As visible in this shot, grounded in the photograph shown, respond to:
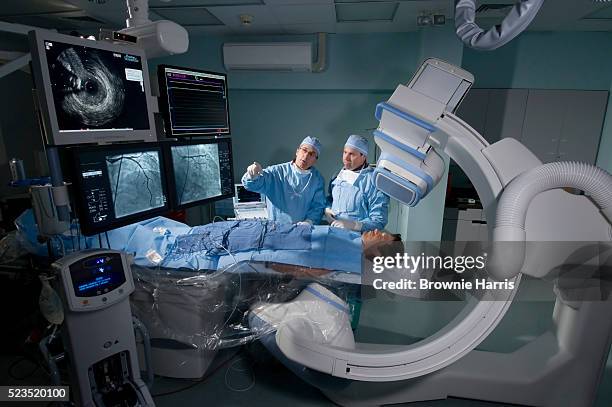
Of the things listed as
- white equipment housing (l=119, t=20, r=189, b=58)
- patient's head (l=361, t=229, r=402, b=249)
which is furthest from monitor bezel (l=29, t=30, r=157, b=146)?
patient's head (l=361, t=229, r=402, b=249)

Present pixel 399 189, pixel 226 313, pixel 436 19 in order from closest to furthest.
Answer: pixel 399 189 → pixel 226 313 → pixel 436 19

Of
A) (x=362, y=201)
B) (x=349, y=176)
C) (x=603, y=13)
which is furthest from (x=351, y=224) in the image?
(x=603, y=13)

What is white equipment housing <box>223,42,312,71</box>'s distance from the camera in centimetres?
352

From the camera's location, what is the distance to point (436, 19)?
9.56ft

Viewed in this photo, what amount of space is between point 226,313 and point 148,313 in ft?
1.46

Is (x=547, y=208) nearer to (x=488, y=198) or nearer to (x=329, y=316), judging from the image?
(x=488, y=198)

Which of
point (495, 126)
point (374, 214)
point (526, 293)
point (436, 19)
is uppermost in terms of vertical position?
point (436, 19)

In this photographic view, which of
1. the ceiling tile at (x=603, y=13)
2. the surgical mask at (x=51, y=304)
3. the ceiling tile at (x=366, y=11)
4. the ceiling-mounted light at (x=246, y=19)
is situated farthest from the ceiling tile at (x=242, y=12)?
the ceiling tile at (x=603, y=13)

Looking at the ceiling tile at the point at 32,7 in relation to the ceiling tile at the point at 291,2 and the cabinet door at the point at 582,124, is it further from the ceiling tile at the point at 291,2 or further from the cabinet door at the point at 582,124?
the cabinet door at the point at 582,124

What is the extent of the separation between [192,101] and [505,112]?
11.2 feet

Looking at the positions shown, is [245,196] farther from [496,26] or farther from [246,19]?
[496,26]

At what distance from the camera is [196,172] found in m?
1.59

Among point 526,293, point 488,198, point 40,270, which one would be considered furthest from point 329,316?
point 526,293

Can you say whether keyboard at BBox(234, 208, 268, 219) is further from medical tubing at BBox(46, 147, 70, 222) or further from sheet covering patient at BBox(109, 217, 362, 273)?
medical tubing at BBox(46, 147, 70, 222)
